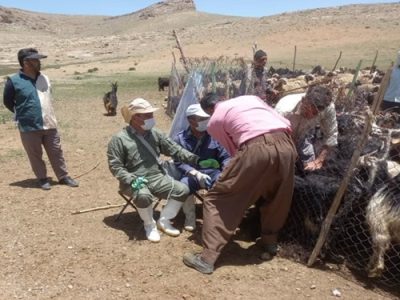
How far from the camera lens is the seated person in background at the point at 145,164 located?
464cm

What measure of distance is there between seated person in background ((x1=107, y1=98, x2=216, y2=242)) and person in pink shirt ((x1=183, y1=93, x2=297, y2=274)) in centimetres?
60

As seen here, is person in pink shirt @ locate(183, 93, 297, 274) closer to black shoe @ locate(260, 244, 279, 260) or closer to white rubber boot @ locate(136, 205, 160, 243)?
black shoe @ locate(260, 244, 279, 260)

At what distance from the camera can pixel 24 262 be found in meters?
4.29

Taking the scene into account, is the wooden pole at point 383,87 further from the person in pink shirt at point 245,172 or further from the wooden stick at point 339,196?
the person in pink shirt at point 245,172

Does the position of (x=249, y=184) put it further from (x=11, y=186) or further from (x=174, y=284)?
(x=11, y=186)

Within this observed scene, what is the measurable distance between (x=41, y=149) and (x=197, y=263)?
2973mm

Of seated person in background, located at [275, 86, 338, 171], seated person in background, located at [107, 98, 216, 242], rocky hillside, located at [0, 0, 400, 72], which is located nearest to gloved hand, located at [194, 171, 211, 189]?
seated person in background, located at [107, 98, 216, 242]

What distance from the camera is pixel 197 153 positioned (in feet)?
16.5

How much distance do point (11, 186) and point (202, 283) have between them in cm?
344

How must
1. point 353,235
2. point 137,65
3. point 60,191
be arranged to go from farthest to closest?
point 137,65 < point 60,191 < point 353,235

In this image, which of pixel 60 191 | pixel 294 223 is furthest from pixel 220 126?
pixel 60 191

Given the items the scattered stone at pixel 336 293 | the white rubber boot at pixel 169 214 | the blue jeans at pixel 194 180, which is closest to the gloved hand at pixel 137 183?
the white rubber boot at pixel 169 214

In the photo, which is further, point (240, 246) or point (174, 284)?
point (240, 246)

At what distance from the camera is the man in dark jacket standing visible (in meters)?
5.86
